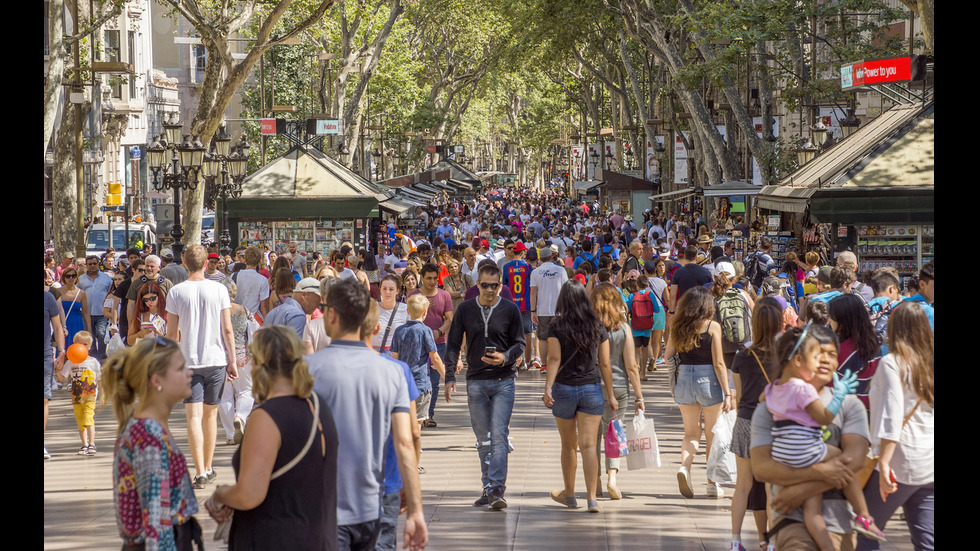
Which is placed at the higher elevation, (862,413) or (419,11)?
(419,11)

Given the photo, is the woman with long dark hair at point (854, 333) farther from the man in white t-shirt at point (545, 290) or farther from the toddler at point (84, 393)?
the man in white t-shirt at point (545, 290)

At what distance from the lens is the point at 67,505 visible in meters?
8.56

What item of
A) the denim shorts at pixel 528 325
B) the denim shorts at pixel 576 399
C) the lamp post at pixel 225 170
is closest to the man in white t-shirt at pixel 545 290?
the denim shorts at pixel 528 325

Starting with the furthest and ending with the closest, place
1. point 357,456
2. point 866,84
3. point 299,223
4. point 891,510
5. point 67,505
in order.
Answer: point 299,223, point 866,84, point 67,505, point 891,510, point 357,456

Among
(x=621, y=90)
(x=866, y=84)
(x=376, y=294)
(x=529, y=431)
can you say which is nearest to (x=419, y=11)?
(x=621, y=90)

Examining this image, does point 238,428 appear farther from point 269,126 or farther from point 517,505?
point 269,126

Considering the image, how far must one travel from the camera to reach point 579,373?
27.0 feet

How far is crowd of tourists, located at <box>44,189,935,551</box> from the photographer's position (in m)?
4.43

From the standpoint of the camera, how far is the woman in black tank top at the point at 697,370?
8.73 m

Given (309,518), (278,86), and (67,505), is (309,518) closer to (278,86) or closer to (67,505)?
(67,505)

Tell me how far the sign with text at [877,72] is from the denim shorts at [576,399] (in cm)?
1096

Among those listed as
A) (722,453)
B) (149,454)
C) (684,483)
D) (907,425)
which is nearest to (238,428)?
(684,483)

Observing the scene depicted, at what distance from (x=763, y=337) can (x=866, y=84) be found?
1277 centimetres

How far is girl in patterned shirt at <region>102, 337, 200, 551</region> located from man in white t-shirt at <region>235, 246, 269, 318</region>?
25.3ft
